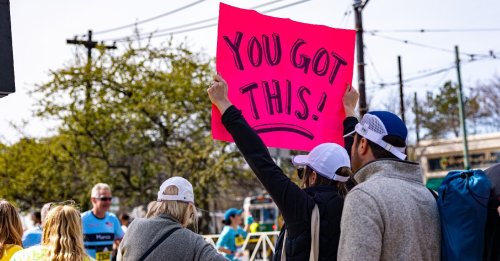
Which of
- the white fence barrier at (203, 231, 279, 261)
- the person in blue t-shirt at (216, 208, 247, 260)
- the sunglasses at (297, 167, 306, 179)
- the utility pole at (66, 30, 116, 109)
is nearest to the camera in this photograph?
the sunglasses at (297, 167, 306, 179)

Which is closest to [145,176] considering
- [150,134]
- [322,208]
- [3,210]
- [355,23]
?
[150,134]

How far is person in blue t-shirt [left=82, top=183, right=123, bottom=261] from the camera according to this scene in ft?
31.8

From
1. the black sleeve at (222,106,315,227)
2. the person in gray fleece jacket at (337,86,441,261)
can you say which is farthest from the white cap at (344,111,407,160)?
the black sleeve at (222,106,315,227)

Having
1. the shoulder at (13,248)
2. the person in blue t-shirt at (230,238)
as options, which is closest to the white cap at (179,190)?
the shoulder at (13,248)

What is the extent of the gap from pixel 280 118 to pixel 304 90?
1.04ft

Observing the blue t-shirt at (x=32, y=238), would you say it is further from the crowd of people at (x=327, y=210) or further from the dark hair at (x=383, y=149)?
the dark hair at (x=383, y=149)

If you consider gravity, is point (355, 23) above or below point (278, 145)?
above

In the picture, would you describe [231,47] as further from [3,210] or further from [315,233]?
[3,210]

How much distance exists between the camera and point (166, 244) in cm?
457

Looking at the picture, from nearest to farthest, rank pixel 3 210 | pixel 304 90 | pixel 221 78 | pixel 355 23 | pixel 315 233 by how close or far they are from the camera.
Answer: pixel 315 233 < pixel 221 78 < pixel 304 90 < pixel 3 210 < pixel 355 23

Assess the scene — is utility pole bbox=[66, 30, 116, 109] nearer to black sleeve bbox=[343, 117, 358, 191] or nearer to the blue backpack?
black sleeve bbox=[343, 117, 358, 191]

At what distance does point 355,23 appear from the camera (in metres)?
21.0

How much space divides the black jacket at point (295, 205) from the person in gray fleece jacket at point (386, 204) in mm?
256

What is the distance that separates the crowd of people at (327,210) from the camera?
328 cm
